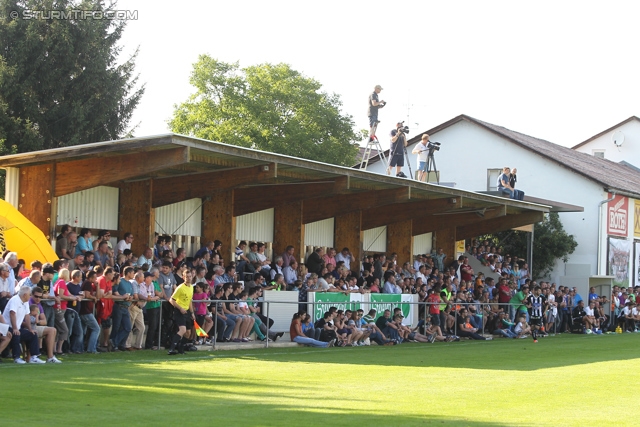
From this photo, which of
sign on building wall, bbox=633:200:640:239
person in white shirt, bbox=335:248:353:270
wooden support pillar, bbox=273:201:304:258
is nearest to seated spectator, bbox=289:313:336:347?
person in white shirt, bbox=335:248:353:270

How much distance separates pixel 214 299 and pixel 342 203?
9167mm

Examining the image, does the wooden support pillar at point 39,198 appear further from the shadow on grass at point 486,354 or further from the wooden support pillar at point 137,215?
the shadow on grass at point 486,354

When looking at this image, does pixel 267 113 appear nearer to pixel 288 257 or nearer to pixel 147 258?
pixel 288 257

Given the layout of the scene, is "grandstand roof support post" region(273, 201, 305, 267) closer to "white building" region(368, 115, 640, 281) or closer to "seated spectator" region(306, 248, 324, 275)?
"seated spectator" region(306, 248, 324, 275)

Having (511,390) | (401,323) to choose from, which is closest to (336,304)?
(401,323)

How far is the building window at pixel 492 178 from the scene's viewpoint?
41781mm

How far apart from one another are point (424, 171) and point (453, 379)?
16321 mm

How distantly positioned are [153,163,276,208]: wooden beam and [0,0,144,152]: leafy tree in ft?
57.8

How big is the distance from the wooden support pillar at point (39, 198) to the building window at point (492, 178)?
25062mm

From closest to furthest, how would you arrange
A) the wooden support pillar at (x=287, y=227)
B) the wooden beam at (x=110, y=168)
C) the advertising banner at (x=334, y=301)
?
the wooden beam at (x=110, y=168)
the advertising banner at (x=334, y=301)
the wooden support pillar at (x=287, y=227)

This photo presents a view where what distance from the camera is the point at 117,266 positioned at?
1916 cm

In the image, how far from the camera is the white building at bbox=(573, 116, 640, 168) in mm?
57656

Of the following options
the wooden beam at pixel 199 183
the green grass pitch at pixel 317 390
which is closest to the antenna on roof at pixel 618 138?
the wooden beam at pixel 199 183

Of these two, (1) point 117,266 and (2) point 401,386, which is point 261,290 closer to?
(1) point 117,266
